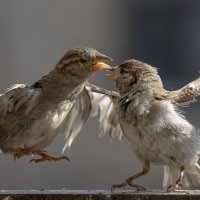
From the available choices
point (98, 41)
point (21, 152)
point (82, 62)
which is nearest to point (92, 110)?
point (82, 62)

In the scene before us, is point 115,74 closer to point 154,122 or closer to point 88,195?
point 154,122

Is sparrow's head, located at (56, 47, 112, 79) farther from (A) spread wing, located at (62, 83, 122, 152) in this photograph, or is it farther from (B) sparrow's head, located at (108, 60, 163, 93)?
(A) spread wing, located at (62, 83, 122, 152)

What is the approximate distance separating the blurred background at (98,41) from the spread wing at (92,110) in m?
4.77

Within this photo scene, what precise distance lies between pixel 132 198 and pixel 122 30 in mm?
8013

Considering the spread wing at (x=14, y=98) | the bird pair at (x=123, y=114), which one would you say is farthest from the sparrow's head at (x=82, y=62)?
the spread wing at (x=14, y=98)

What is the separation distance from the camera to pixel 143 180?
428 inches

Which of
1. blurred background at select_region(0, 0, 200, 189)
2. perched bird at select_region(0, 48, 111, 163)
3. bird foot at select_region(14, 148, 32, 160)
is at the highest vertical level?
perched bird at select_region(0, 48, 111, 163)

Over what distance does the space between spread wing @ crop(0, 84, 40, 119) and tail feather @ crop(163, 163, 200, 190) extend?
95cm

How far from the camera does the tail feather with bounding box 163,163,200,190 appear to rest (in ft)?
19.6

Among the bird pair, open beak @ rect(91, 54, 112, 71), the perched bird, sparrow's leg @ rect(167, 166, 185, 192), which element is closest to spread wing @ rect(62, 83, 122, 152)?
the bird pair

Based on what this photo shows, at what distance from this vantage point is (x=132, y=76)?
5.81 meters

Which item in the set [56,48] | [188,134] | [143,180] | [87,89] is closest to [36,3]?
[56,48]

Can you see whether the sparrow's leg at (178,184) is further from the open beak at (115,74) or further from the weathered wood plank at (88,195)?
the open beak at (115,74)

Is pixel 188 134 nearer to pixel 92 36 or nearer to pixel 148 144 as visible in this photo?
pixel 148 144
